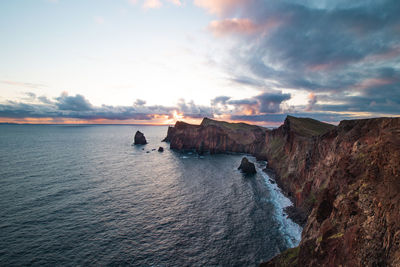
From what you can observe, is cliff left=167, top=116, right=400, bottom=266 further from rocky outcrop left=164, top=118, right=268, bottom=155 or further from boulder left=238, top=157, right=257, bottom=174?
rocky outcrop left=164, top=118, right=268, bottom=155

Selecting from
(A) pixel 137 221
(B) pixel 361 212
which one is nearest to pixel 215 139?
(A) pixel 137 221

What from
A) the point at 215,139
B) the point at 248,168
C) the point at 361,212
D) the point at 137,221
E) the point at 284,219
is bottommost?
the point at 137,221

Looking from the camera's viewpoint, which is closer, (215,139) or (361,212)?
(361,212)

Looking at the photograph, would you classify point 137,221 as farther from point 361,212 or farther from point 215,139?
point 215,139

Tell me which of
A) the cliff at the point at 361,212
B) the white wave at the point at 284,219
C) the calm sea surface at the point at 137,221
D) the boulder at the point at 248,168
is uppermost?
the cliff at the point at 361,212

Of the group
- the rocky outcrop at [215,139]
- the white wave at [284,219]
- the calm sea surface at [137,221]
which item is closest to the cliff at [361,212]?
the calm sea surface at [137,221]

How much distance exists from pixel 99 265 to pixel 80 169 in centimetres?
6009

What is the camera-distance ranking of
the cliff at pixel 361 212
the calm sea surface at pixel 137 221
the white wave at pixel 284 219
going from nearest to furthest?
the cliff at pixel 361 212 → the calm sea surface at pixel 137 221 → the white wave at pixel 284 219

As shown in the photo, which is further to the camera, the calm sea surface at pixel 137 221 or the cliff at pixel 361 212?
the calm sea surface at pixel 137 221

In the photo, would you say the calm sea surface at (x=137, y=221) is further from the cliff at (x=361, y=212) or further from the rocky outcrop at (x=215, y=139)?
the rocky outcrop at (x=215, y=139)

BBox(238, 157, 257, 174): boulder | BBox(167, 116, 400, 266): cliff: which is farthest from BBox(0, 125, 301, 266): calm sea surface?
BBox(167, 116, 400, 266): cliff

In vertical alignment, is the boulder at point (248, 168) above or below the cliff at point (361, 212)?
below

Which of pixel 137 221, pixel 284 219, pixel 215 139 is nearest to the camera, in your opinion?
pixel 137 221

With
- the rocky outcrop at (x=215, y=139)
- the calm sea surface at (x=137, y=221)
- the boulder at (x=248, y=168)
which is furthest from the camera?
the rocky outcrop at (x=215, y=139)
